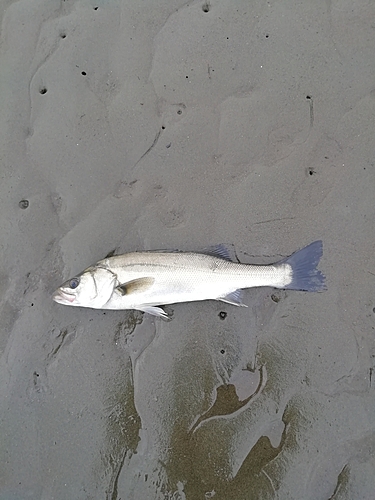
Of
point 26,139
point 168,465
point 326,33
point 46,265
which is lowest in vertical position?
point 168,465

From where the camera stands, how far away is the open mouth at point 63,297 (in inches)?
146

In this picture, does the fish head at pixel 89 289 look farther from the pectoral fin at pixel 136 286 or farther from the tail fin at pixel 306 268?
the tail fin at pixel 306 268

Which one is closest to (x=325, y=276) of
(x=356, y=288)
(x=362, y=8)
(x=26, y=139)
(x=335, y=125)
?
(x=356, y=288)

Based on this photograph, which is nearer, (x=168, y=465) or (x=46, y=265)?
(x=168, y=465)

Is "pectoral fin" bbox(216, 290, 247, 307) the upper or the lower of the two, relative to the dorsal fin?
lower

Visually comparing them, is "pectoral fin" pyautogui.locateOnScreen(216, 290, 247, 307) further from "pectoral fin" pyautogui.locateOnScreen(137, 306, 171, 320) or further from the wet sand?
"pectoral fin" pyautogui.locateOnScreen(137, 306, 171, 320)

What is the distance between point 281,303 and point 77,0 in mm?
3875

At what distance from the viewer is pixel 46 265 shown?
13.1ft

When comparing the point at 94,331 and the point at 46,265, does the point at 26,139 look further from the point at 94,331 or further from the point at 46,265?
the point at 94,331

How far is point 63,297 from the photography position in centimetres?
372

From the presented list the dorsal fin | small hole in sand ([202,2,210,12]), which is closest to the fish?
the dorsal fin

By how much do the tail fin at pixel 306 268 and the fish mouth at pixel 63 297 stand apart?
6.78 feet

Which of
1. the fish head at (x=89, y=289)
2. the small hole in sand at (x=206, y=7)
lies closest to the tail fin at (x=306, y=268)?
the fish head at (x=89, y=289)

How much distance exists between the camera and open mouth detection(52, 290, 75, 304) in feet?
12.2
